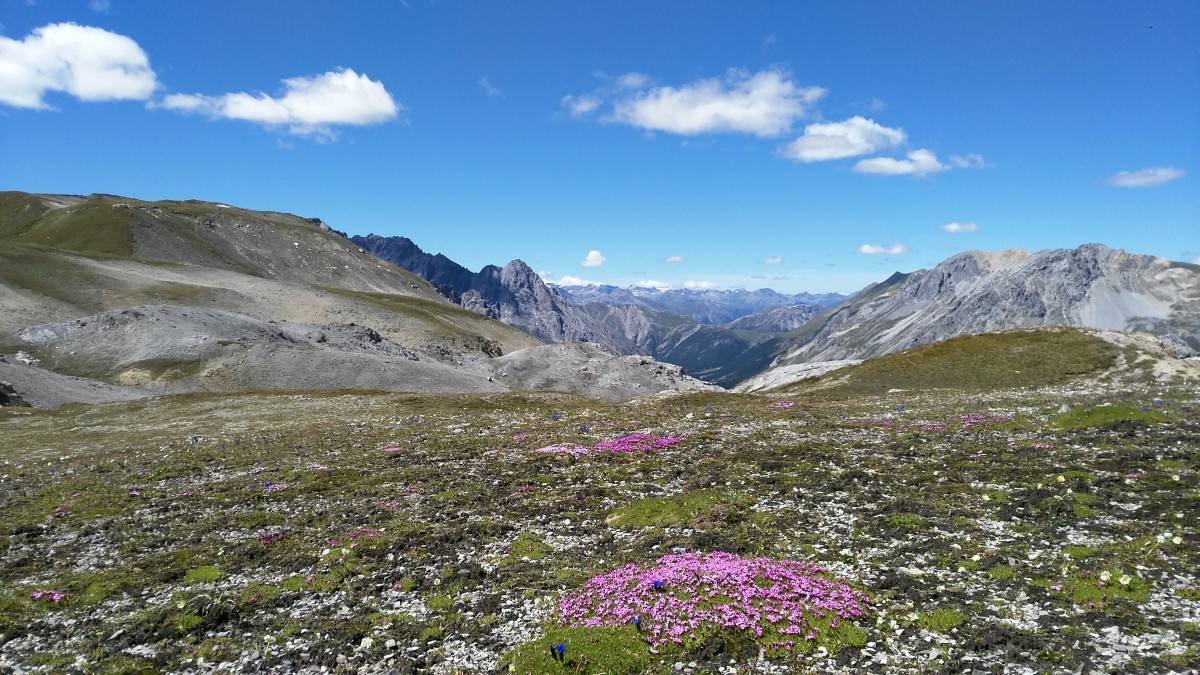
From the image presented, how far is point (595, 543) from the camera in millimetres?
19938

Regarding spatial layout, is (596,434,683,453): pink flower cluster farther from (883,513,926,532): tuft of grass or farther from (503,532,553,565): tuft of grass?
(883,513,926,532): tuft of grass

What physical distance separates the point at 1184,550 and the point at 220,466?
41967mm

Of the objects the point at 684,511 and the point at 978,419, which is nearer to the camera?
the point at 684,511

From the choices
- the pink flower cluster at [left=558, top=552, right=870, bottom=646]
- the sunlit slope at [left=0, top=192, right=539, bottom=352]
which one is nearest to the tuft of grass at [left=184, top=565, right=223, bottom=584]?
the pink flower cluster at [left=558, top=552, right=870, bottom=646]

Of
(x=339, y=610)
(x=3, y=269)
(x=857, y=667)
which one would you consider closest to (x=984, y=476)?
(x=857, y=667)

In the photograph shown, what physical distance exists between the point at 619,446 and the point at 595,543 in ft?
48.4

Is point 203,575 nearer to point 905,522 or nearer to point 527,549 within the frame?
point 527,549

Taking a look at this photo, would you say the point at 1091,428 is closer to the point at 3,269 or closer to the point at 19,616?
the point at 19,616

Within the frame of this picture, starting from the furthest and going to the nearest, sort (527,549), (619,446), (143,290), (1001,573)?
1. (143,290)
2. (619,446)
3. (527,549)
4. (1001,573)

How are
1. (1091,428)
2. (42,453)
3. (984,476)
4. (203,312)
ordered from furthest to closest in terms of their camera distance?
(203,312) → (42,453) → (1091,428) → (984,476)

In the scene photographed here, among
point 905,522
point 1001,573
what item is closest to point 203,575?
point 905,522

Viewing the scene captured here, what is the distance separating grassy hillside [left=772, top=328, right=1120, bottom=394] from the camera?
2798 inches

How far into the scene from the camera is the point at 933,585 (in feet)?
51.3

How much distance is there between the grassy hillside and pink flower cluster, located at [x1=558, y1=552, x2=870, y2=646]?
199 ft
